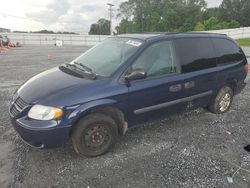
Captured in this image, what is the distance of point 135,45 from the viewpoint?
163 inches

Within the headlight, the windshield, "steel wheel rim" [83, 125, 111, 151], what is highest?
the windshield

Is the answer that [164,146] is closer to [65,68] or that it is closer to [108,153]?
[108,153]

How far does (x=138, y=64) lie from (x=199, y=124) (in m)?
1.91

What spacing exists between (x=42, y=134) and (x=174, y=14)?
75748 millimetres

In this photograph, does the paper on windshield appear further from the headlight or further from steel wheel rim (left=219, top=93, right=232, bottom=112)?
steel wheel rim (left=219, top=93, right=232, bottom=112)

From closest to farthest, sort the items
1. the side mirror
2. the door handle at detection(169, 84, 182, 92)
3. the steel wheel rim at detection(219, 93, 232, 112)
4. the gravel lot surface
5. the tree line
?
the gravel lot surface, the side mirror, the door handle at detection(169, 84, 182, 92), the steel wheel rim at detection(219, 93, 232, 112), the tree line

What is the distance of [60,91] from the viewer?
137 inches

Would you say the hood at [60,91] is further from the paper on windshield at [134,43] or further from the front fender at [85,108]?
the paper on windshield at [134,43]

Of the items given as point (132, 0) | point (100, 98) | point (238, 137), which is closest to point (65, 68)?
point (100, 98)

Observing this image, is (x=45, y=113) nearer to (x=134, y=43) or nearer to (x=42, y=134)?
(x=42, y=134)

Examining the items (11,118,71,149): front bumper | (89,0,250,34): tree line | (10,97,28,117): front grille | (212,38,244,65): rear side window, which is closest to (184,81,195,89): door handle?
(212,38,244,65): rear side window

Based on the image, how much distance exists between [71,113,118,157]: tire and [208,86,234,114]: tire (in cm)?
254

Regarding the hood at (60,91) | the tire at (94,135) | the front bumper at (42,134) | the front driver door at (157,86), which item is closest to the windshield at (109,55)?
the front driver door at (157,86)

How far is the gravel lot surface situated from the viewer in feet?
10.5
